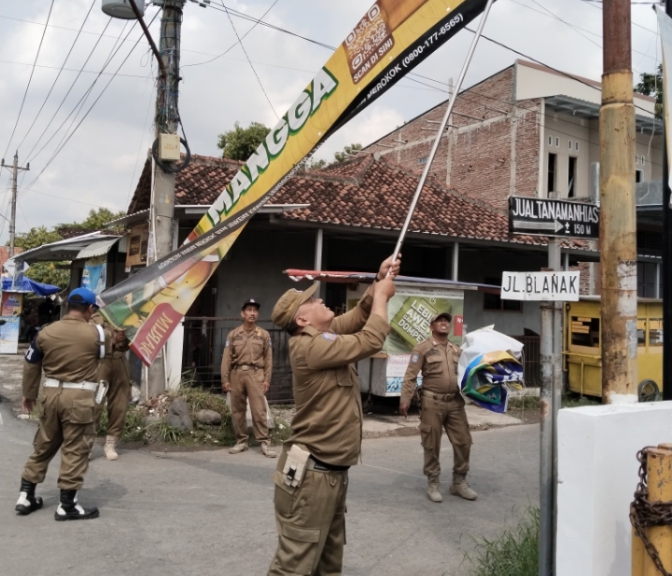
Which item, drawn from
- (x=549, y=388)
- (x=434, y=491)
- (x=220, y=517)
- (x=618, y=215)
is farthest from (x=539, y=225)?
(x=220, y=517)

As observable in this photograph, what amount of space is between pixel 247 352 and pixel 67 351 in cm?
290

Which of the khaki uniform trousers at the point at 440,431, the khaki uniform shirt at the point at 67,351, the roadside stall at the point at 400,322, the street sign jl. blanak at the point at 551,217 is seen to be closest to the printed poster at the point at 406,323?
the roadside stall at the point at 400,322

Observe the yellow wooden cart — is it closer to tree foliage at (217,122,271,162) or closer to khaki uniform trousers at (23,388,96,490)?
khaki uniform trousers at (23,388,96,490)

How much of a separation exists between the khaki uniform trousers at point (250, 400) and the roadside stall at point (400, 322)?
8.96ft

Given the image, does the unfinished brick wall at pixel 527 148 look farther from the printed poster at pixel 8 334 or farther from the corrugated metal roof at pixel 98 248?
the printed poster at pixel 8 334

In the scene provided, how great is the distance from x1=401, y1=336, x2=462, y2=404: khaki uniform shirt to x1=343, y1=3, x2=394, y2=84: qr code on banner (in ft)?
10.1

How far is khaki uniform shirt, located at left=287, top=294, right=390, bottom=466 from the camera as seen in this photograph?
3.40m

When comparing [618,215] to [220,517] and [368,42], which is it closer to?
[368,42]

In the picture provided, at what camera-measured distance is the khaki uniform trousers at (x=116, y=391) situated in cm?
784

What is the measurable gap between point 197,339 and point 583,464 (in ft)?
30.6

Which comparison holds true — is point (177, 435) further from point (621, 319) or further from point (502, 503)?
point (621, 319)

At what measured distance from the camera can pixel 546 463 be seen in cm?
338

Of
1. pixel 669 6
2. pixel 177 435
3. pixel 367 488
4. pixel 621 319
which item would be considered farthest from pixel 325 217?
pixel 621 319

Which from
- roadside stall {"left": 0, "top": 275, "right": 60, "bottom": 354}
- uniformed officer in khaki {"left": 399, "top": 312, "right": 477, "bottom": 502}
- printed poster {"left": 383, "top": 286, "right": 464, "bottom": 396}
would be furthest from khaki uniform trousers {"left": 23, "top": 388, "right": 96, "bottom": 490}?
roadside stall {"left": 0, "top": 275, "right": 60, "bottom": 354}
